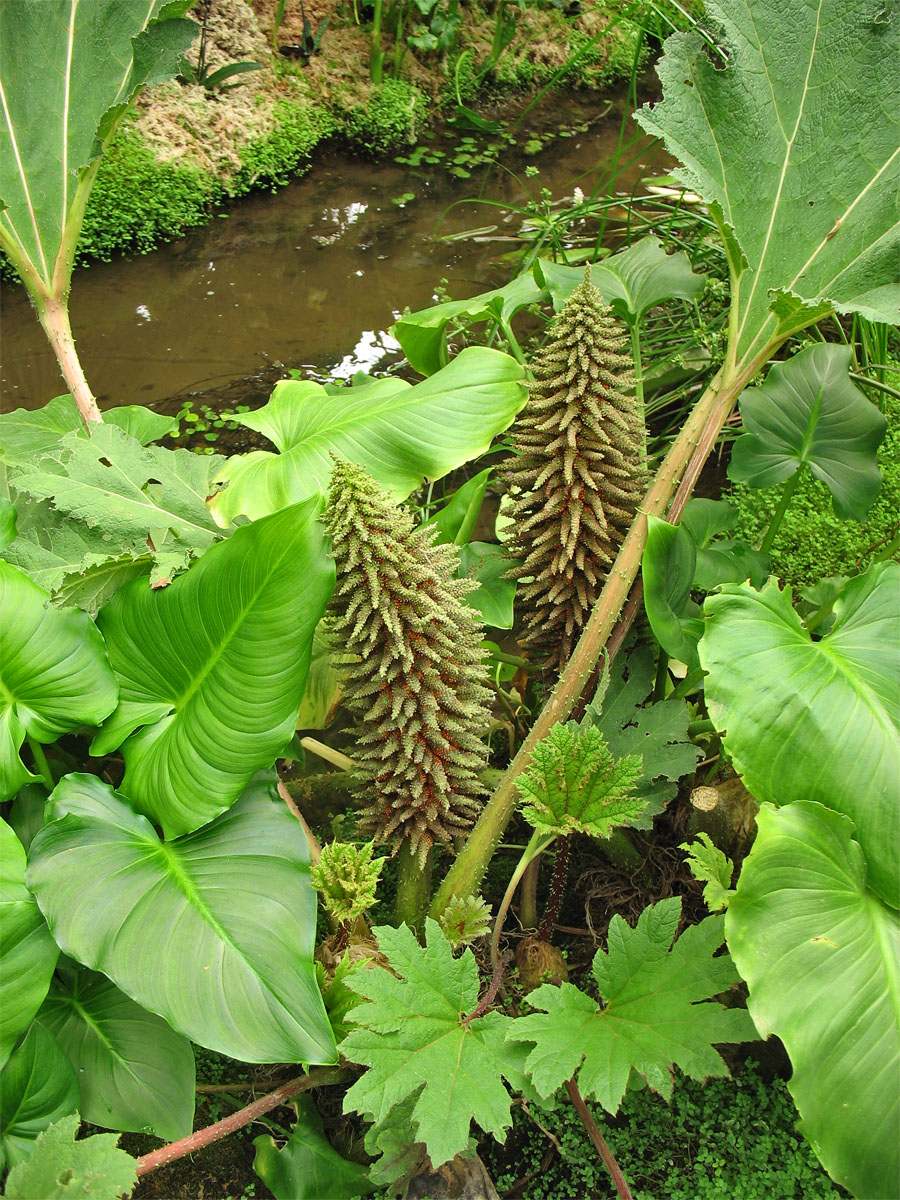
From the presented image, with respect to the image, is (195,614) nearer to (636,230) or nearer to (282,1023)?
(282,1023)

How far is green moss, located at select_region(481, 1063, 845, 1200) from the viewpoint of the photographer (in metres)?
1.16

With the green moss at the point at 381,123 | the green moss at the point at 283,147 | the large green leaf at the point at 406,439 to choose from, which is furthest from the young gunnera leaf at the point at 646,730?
the green moss at the point at 381,123

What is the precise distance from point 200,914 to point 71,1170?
0.28 m

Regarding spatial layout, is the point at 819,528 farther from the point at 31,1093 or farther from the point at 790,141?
the point at 31,1093

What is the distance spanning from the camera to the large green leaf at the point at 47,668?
119cm

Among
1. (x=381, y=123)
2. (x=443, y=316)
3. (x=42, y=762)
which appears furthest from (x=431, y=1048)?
(x=381, y=123)

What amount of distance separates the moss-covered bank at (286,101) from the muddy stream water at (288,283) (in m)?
0.10

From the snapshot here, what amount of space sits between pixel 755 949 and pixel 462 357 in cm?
103

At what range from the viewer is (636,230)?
2988 millimetres

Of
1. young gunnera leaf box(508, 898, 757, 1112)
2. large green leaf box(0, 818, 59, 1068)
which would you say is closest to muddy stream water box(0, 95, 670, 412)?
large green leaf box(0, 818, 59, 1068)

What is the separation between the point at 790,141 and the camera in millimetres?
1409

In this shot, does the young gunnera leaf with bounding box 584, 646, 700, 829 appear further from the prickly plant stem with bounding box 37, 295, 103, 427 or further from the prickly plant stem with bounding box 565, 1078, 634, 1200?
the prickly plant stem with bounding box 37, 295, 103, 427

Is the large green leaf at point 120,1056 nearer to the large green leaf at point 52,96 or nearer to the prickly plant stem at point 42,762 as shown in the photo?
the prickly plant stem at point 42,762

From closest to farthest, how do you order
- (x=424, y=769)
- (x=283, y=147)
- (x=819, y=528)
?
(x=424, y=769) < (x=819, y=528) < (x=283, y=147)
